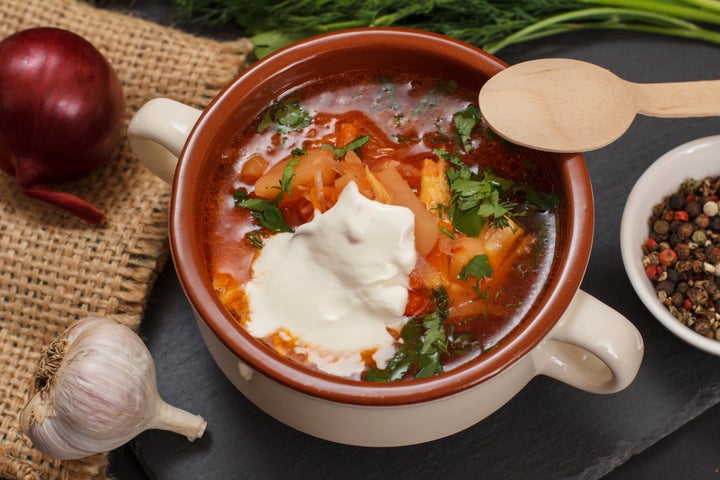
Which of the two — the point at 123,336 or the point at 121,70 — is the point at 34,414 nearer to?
the point at 123,336

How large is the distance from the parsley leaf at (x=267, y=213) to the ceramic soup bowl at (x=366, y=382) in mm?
119

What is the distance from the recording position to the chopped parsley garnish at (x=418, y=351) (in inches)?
73.6

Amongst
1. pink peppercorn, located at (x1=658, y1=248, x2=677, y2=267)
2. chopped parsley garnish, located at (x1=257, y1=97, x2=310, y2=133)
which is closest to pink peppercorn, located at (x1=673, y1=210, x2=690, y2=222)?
pink peppercorn, located at (x1=658, y1=248, x2=677, y2=267)

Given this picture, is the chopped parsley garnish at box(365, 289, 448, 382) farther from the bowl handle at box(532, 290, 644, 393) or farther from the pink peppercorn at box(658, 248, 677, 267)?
the pink peppercorn at box(658, 248, 677, 267)

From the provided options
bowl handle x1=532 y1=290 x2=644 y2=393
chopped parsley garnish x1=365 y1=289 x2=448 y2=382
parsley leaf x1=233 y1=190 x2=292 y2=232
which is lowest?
chopped parsley garnish x1=365 y1=289 x2=448 y2=382

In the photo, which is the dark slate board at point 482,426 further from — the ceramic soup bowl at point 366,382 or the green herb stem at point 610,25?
the green herb stem at point 610,25

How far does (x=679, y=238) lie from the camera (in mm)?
2369

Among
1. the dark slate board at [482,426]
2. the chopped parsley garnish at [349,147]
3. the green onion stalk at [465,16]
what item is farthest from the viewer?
the green onion stalk at [465,16]

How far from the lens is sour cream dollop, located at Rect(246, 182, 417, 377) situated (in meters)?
1.86

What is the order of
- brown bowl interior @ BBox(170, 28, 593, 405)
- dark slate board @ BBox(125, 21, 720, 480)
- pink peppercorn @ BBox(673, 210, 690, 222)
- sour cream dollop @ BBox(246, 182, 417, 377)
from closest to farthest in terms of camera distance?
brown bowl interior @ BBox(170, 28, 593, 405) < sour cream dollop @ BBox(246, 182, 417, 377) < dark slate board @ BBox(125, 21, 720, 480) < pink peppercorn @ BBox(673, 210, 690, 222)

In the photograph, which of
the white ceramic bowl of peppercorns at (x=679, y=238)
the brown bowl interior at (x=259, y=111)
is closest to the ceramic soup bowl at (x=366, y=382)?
the brown bowl interior at (x=259, y=111)

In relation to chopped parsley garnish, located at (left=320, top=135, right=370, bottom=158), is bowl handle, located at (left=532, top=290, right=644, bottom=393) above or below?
below

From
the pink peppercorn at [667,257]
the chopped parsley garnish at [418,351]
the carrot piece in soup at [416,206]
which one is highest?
the carrot piece in soup at [416,206]

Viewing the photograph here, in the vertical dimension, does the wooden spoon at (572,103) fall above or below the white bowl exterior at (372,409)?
above
